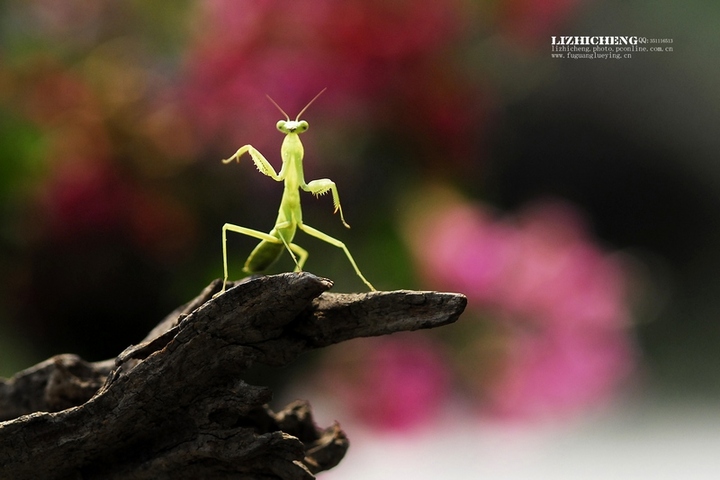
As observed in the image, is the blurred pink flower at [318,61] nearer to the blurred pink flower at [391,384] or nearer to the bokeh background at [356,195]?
the bokeh background at [356,195]

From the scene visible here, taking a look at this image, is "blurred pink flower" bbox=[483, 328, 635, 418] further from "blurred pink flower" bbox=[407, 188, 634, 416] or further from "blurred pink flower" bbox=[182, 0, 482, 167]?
"blurred pink flower" bbox=[182, 0, 482, 167]

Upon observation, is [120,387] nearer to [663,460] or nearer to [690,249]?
[663,460]

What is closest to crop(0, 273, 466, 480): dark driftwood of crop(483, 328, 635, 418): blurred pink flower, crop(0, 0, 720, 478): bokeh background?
crop(0, 0, 720, 478): bokeh background

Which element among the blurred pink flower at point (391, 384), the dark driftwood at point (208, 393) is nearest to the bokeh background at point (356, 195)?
the blurred pink flower at point (391, 384)

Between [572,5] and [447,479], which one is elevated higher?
[572,5]

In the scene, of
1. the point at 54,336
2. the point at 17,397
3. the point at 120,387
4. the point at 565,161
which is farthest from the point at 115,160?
the point at 565,161

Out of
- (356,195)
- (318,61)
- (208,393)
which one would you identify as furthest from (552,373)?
(208,393)

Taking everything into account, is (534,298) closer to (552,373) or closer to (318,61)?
(552,373)
